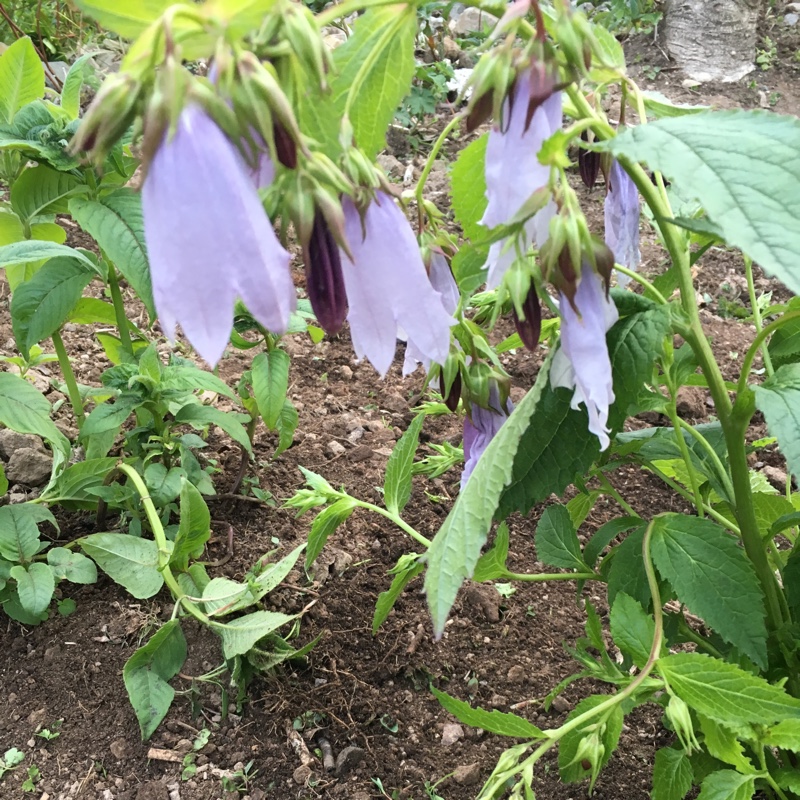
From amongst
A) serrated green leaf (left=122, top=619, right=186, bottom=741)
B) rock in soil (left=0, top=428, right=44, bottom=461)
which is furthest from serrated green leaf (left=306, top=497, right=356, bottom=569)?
rock in soil (left=0, top=428, right=44, bottom=461)

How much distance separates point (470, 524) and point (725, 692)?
0.40 meters

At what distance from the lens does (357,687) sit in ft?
5.32

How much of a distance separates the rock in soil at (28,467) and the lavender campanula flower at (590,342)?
1526 mm

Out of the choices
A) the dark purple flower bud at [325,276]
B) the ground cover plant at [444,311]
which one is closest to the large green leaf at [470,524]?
the ground cover plant at [444,311]

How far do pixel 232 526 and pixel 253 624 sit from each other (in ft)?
1.36

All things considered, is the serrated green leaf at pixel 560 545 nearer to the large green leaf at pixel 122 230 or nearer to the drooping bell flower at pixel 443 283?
the drooping bell flower at pixel 443 283

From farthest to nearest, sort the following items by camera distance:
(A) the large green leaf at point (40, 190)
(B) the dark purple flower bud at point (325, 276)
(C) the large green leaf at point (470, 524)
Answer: (A) the large green leaf at point (40, 190), (C) the large green leaf at point (470, 524), (B) the dark purple flower bud at point (325, 276)

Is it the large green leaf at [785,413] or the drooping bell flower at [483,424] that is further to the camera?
the drooping bell flower at [483,424]

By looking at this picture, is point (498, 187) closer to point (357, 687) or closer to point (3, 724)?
point (357, 687)

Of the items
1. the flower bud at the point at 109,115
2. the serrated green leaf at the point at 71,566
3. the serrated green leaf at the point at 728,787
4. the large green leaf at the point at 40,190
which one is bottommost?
the serrated green leaf at the point at 71,566

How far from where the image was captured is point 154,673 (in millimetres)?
1515

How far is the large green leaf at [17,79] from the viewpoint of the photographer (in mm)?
1723

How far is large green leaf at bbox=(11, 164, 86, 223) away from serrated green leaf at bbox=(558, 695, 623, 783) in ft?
4.60

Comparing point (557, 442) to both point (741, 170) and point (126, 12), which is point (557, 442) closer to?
point (741, 170)
